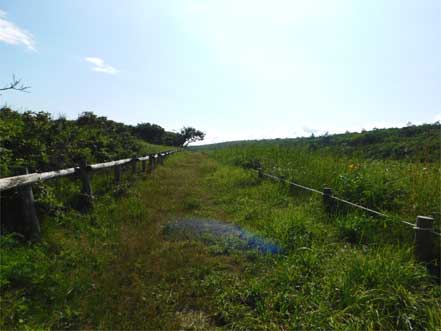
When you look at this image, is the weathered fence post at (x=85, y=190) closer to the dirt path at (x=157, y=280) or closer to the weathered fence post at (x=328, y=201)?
the dirt path at (x=157, y=280)

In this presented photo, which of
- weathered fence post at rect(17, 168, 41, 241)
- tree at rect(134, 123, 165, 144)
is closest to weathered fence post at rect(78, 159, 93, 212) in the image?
weathered fence post at rect(17, 168, 41, 241)

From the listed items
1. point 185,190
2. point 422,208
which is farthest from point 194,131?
point 422,208

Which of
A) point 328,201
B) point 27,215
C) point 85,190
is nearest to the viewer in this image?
point 27,215

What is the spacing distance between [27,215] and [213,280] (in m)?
2.53

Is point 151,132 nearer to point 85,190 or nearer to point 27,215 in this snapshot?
point 85,190

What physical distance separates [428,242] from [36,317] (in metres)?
4.17

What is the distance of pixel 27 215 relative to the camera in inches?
140

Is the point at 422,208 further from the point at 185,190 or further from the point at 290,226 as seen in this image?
the point at 185,190

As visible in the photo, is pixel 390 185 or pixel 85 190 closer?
pixel 390 185

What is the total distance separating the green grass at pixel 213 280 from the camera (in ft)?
8.15

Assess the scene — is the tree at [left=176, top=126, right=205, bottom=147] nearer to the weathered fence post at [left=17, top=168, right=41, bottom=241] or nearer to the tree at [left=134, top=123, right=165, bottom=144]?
the tree at [left=134, top=123, right=165, bottom=144]

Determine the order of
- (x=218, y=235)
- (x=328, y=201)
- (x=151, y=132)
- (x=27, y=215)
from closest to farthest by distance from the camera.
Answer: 1. (x=27, y=215)
2. (x=218, y=235)
3. (x=328, y=201)
4. (x=151, y=132)

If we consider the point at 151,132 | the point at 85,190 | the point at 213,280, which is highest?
the point at 151,132

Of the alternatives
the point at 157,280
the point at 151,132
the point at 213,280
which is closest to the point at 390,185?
the point at 213,280
